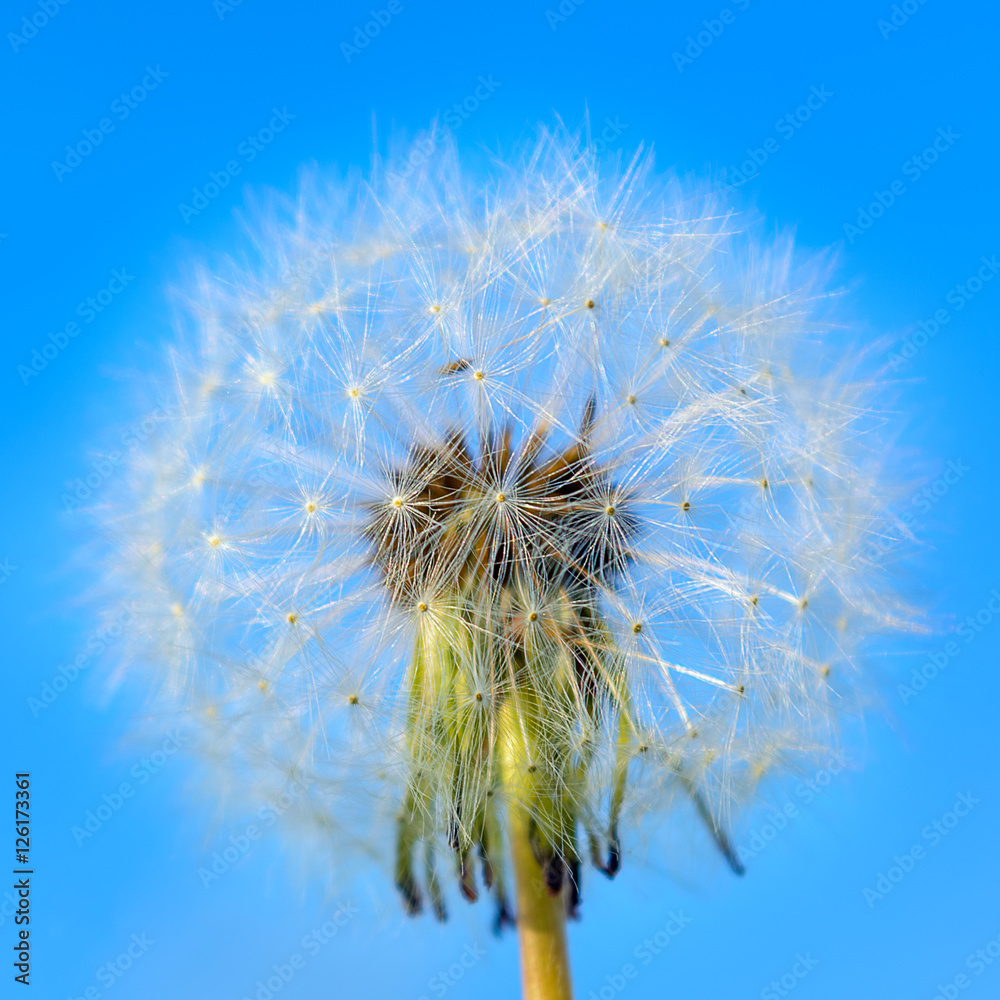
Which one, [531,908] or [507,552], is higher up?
[507,552]

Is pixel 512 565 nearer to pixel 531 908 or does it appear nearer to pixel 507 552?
pixel 507 552

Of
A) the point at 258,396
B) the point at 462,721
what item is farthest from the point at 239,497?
the point at 462,721

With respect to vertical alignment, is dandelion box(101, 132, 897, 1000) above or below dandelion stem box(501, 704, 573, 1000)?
above

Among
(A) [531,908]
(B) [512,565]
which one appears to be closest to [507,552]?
(B) [512,565]

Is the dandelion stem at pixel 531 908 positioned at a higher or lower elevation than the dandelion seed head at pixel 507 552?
lower
